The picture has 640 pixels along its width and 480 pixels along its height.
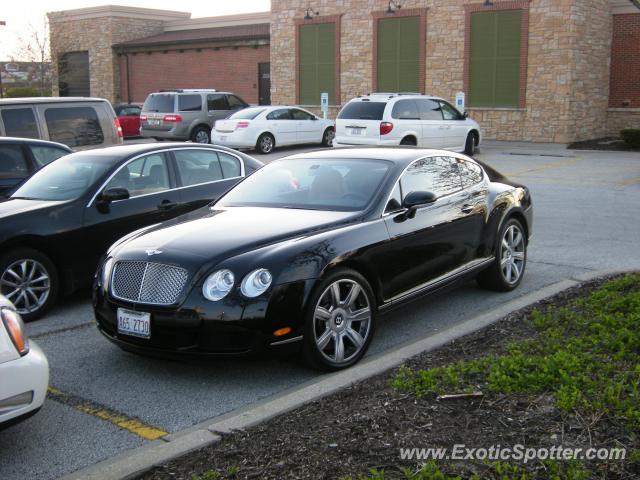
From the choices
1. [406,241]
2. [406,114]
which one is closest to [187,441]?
[406,241]

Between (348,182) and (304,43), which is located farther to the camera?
(304,43)

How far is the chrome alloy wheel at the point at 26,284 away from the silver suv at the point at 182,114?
20300 mm

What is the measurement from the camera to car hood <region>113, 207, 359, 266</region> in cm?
562

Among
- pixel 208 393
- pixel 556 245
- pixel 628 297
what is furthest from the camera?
pixel 556 245

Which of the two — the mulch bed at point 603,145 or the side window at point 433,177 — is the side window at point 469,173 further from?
the mulch bed at point 603,145

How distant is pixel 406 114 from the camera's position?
21.4 metres

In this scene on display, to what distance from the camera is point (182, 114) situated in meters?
27.4

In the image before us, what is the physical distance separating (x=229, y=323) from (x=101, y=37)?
144ft

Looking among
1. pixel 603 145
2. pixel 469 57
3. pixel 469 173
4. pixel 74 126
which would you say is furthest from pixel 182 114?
pixel 469 173

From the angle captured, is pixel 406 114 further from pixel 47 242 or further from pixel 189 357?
pixel 189 357

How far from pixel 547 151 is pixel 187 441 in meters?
22.9

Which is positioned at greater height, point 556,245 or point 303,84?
point 303,84

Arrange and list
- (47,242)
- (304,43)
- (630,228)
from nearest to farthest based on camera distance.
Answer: (47,242)
(630,228)
(304,43)

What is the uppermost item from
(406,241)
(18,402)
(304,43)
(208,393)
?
(304,43)
